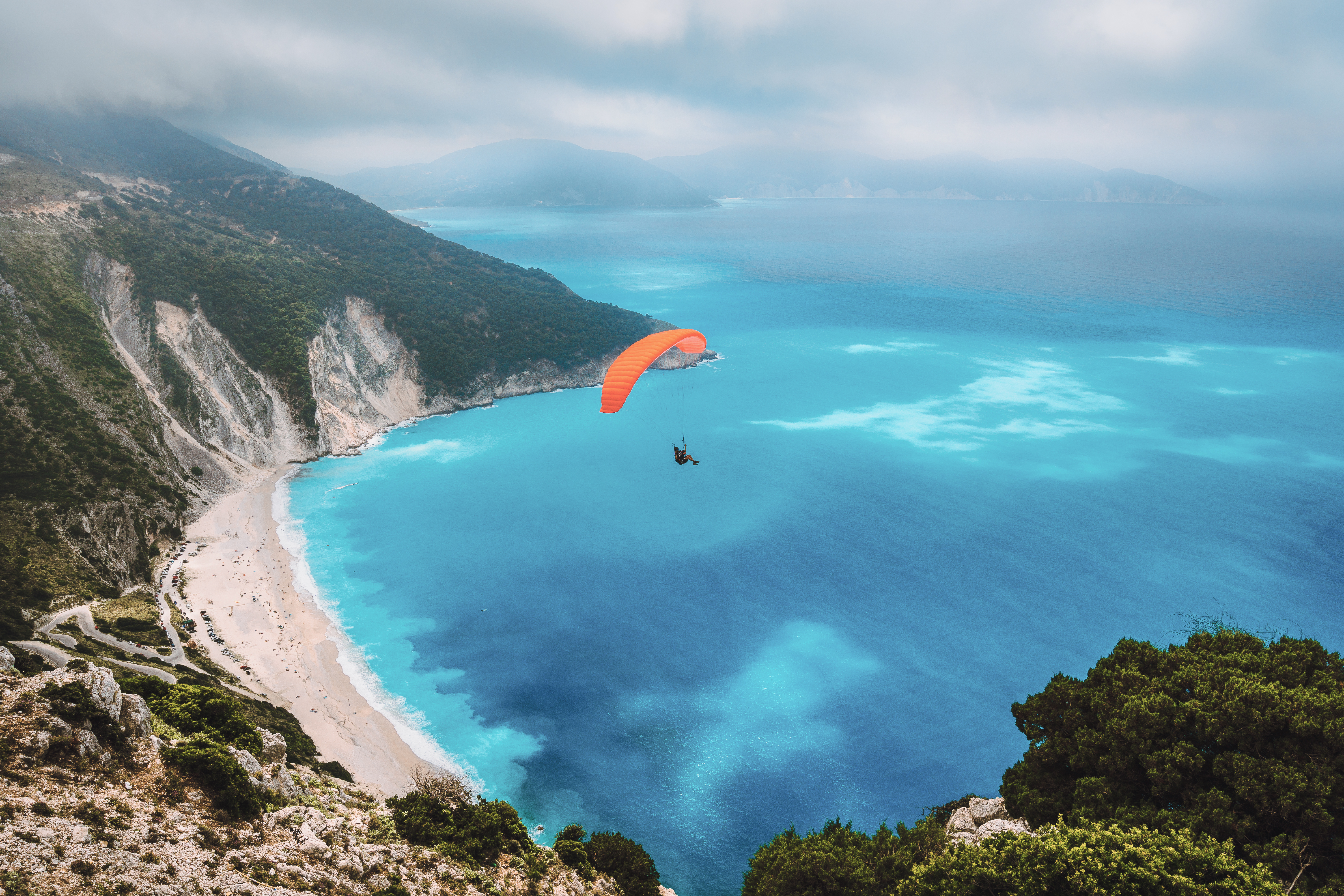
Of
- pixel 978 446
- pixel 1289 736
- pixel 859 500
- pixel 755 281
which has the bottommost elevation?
pixel 1289 736

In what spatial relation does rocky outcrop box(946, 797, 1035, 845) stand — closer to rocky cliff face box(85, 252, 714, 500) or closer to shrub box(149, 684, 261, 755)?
shrub box(149, 684, 261, 755)

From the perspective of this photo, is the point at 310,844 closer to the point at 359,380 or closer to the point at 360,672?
the point at 360,672

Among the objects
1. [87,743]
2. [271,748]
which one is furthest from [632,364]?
[87,743]

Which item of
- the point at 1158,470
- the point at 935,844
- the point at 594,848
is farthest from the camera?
the point at 1158,470

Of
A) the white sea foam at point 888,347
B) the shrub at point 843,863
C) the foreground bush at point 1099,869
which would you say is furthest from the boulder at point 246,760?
the white sea foam at point 888,347

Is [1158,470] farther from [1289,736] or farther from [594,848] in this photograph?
[594,848]

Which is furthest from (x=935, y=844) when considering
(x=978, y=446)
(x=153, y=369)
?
(x=153, y=369)
